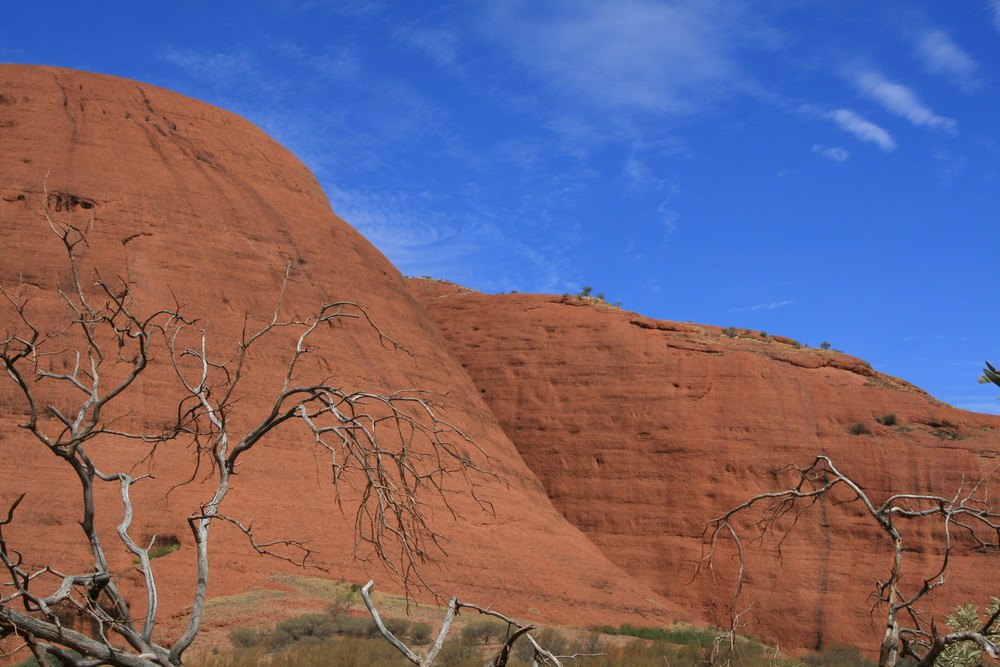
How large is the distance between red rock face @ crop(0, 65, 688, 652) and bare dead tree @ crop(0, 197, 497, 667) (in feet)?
1.62

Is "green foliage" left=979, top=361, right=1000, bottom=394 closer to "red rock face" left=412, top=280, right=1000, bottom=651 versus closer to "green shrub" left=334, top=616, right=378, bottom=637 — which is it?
"green shrub" left=334, top=616, right=378, bottom=637

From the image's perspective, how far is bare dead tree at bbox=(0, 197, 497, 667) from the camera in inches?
233

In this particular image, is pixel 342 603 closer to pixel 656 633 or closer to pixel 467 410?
pixel 656 633

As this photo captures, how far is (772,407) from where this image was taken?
116 ft

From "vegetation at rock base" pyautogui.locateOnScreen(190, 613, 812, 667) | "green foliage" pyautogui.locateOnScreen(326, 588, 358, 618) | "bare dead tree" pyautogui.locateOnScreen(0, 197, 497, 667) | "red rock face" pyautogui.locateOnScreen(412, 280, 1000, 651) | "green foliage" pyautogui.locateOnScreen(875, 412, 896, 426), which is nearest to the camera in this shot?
"bare dead tree" pyautogui.locateOnScreen(0, 197, 497, 667)

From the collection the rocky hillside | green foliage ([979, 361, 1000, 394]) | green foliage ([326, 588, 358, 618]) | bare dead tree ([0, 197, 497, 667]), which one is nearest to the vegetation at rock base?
green foliage ([326, 588, 358, 618])

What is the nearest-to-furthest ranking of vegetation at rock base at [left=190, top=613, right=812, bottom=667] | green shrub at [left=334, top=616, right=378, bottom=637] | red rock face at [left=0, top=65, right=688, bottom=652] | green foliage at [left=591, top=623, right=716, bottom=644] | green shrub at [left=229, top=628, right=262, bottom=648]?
1. vegetation at rock base at [left=190, top=613, right=812, bottom=667]
2. green shrub at [left=229, top=628, right=262, bottom=648]
3. green shrub at [left=334, top=616, right=378, bottom=637]
4. red rock face at [left=0, top=65, right=688, bottom=652]
5. green foliage at [left=591, top=623, right=716, bottom=644]

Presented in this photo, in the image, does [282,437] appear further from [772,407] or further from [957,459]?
[957,459]

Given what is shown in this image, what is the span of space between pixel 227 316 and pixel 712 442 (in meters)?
18.3

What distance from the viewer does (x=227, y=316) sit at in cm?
2712

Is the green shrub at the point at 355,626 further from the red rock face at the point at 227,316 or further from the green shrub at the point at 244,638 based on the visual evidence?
the red rock face at the point at 227,316

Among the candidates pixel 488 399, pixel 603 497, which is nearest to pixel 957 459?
pixel 603 497

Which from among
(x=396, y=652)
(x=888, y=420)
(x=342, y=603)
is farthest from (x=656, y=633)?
(x=888, y=420)

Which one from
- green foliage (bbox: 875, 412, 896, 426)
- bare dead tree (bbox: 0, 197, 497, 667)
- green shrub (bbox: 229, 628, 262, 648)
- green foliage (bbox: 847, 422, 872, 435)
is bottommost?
green shrub (bbox: 229, 628, 262, 648)
